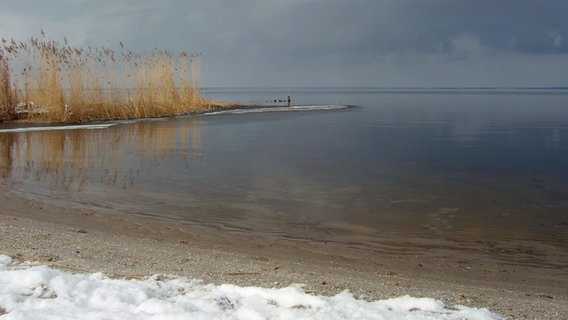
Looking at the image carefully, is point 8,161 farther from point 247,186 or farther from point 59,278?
A: point 59,278

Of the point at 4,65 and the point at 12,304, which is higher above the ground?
the point at 4,65

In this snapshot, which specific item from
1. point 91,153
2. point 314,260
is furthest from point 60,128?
point 314,260

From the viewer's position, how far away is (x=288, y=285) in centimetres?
485

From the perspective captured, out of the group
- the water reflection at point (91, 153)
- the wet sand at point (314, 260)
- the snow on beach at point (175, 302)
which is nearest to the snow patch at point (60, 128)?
the water reflection at point (91, 153)

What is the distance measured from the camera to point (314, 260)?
634 centimetres

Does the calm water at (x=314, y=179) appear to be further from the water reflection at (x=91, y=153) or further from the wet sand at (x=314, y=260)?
the wet sand at (x=314, y=260)

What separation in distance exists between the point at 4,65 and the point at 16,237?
17.9 metres

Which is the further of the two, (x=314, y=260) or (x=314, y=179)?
(x=314, y=179)

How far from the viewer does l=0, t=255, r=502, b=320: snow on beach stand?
4016mm

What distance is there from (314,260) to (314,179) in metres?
5.35

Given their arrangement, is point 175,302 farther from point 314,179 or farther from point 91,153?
point 91,153

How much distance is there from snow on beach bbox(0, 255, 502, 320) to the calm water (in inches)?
117

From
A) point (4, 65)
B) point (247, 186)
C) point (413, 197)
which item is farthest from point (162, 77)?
point (413, 197)

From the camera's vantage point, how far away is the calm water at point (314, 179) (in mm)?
8133
